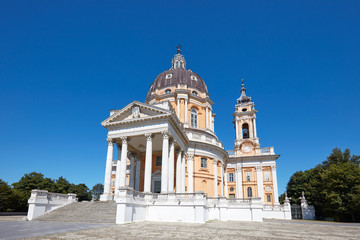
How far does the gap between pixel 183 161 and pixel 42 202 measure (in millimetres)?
14976

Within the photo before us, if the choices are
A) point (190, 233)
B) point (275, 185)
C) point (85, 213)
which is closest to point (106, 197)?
point (85, 213)

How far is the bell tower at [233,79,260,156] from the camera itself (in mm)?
42250

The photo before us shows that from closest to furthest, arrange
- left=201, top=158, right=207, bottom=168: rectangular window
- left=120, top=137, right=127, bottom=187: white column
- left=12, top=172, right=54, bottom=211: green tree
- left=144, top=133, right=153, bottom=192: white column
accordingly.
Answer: left=144, top=133, right=153, bottom=192: white column < left=120, top=137, right=127, bottom=187: white column < left=201, top=158, right=207, bottom=168: rectangular window < left=12, top=172, right=54, bottom=211: green tree

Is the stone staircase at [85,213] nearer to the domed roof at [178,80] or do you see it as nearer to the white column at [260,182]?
the domed roof at [178,80]

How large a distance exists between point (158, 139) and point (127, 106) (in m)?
5.16

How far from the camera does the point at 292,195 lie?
4688cm

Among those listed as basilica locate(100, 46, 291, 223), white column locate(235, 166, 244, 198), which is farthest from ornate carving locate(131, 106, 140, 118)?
white column locate(235, 166, 244, 198)

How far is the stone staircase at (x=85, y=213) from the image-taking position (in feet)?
54.7

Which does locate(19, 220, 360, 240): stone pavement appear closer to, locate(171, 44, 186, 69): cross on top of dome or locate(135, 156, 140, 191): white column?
locate(135, 156, 140, 191): white column

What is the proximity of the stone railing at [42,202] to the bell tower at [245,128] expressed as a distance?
101 ft

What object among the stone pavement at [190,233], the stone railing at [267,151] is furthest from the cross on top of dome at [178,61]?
the stone pavement at [190,233]

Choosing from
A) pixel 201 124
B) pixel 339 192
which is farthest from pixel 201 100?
pixel 339 192

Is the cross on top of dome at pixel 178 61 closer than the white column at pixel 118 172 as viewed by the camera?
No

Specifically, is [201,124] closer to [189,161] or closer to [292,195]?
[189,161]
